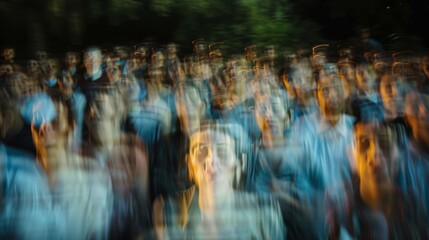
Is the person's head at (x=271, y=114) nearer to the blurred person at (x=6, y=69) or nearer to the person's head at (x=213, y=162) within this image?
the person's head at (x=213, y=162)

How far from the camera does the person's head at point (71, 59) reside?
264cm

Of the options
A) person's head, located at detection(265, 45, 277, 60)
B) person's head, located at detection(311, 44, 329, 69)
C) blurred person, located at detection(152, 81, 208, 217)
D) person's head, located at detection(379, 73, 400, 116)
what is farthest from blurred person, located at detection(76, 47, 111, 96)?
person's head, located at detection(379, 73, 400, 116)

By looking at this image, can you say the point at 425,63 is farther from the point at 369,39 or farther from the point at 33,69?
the point at 33,69

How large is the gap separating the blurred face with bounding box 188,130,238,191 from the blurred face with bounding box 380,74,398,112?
922 mm

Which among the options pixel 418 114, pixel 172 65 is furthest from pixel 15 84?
pixel 418 114

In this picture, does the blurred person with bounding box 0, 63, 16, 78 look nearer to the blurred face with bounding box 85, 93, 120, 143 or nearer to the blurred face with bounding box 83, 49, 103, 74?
the blurred face with bounding box 83, 49, 103, 74

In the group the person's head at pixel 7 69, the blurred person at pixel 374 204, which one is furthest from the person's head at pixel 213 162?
the person's head at pixel 7 69

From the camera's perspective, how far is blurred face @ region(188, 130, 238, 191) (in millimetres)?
1969

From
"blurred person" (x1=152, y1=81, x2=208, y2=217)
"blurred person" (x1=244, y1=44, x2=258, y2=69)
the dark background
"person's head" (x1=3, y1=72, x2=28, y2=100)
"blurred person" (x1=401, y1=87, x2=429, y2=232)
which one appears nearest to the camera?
"blurred person" (x1=401, y1=87, x2=429, y2=232)

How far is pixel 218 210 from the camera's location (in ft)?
6.35

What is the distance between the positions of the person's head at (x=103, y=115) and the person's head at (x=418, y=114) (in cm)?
155

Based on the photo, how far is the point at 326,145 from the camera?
225cm

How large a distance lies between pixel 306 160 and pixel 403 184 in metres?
0.47

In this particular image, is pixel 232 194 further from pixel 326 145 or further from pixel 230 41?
pixel 230 41
